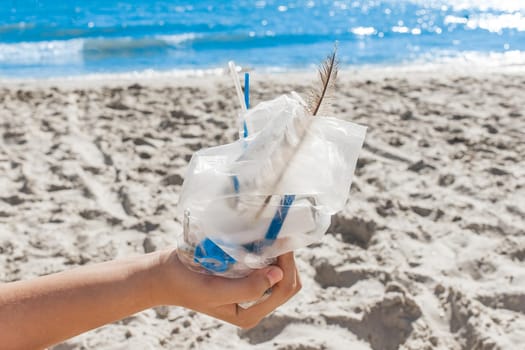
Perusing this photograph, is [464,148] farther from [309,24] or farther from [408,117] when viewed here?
[309,24]

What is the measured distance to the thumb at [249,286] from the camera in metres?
1.29

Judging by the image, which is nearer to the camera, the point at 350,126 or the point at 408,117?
the point at 350,126

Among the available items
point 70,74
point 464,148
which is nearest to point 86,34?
point 70,74

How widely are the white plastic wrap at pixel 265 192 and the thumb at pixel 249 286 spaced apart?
2 centimetres

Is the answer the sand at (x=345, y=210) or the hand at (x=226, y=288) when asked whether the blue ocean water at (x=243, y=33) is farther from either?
the hand at (x=226, y=288)

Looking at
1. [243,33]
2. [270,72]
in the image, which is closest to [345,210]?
[270,72]

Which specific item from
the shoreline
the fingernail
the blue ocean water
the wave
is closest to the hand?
the fingernail

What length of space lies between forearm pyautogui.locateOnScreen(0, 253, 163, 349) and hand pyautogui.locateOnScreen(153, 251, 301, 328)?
0.04 m

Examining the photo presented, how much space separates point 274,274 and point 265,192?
0.20m

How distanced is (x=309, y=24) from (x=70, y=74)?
4.24 m

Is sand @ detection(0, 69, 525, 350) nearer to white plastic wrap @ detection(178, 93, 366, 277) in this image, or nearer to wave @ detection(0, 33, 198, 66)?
white plastic wrap @ detection(178, 93, 366, 277)

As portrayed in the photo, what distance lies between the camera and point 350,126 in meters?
1.33

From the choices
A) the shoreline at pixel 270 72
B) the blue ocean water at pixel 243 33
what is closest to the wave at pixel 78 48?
the blue ocean water at pixel 243 33

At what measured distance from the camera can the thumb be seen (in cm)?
129
